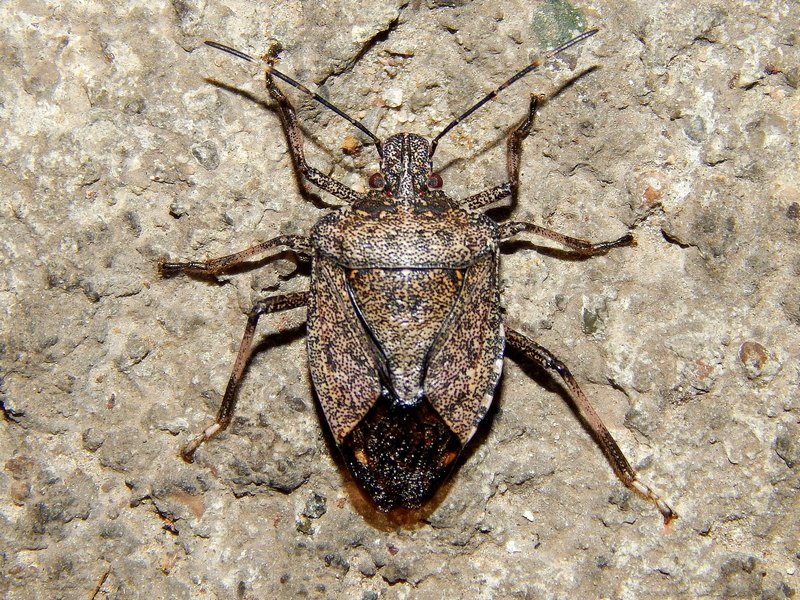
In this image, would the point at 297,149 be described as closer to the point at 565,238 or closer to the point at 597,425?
the point at 565,238

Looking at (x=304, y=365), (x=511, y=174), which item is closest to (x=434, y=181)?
(x=511, y=174)

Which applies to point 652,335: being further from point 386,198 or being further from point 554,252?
point 386,198

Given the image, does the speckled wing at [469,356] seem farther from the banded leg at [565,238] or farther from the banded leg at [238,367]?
the banded leg at [238,367]

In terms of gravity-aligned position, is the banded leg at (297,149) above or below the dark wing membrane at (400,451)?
above

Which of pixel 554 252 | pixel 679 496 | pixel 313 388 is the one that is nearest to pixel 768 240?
pixel 554 252

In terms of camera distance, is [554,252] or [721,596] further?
[554,252]

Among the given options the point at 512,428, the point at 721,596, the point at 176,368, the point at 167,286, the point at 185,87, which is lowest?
the point at 721,596

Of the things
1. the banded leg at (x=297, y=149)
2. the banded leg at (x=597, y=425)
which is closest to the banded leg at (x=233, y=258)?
the banded leg at (x=297, y=149)

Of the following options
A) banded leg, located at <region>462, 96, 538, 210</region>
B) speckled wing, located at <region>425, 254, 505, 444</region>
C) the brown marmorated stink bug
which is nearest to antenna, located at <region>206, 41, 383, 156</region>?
the brown marmorated stink bug
